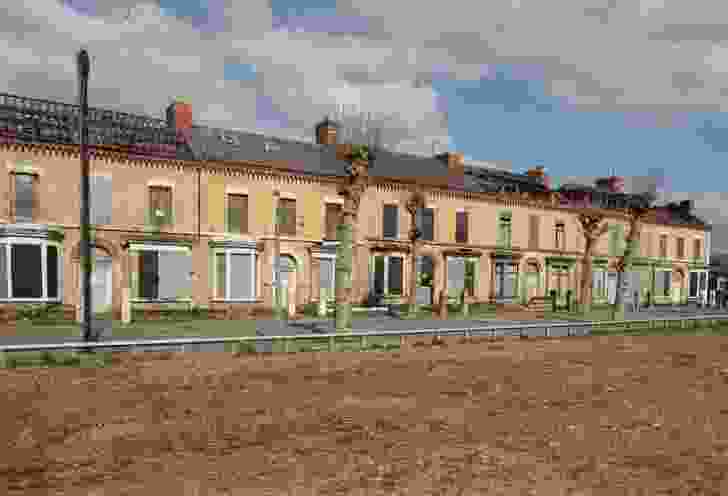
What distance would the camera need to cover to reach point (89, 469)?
5438mm

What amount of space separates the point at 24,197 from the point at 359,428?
1804cm

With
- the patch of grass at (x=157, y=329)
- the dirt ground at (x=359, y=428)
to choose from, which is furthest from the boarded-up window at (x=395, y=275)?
the dirt ground at (x=359, y=428)

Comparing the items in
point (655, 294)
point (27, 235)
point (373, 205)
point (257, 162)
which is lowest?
point (655, 294)

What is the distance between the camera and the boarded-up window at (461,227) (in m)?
29.0

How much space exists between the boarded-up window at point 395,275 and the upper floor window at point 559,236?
41.4 ft

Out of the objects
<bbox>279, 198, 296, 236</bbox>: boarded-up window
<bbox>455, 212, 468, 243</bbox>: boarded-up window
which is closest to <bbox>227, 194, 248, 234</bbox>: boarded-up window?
<bbox>279, 198, 296, 236</bbox>: boarded-up window

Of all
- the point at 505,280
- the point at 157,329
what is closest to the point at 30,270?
the point at 157,329

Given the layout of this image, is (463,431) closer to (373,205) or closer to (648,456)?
(648,456)

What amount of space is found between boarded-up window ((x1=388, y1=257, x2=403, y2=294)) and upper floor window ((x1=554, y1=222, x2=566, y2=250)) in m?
12.6

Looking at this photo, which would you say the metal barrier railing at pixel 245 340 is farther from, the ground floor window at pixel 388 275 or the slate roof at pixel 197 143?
the slate roof at pixel 197 143

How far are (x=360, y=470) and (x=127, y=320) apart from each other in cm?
1527

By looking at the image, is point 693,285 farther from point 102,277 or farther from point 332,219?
point 102,277

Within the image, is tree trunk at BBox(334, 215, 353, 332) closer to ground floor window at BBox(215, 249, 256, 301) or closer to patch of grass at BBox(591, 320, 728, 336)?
ground floor window at BBox(215, 249, 256, 301)

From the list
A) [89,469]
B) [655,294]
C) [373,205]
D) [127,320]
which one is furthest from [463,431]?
[655,294]
